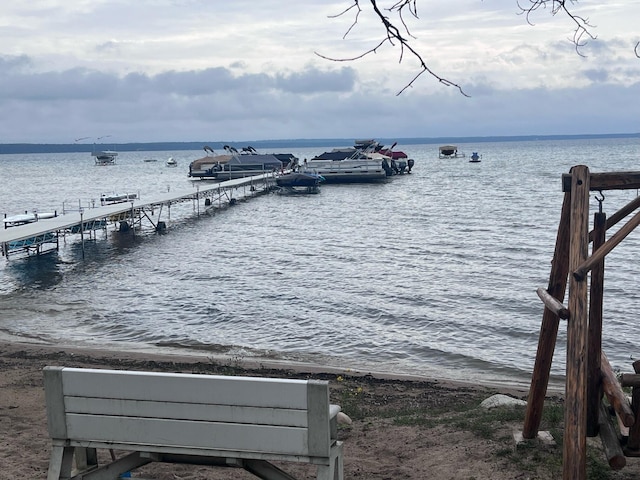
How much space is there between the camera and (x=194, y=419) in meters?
4.24

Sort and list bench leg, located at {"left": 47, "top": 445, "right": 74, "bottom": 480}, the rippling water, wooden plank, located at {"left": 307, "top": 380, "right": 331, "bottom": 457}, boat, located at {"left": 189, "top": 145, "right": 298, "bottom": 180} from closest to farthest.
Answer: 1. wooden plank, located at {"left": 307, "top": 380, "right": 331, "bottom": 457}
2. bench leg, located at {"left": 47, "top": 445, "right": 74, "bottom": 480}
3. the rippling water
4. boat, located at {"left": 189, "top": 145, "right": 298, "bottom": 180}

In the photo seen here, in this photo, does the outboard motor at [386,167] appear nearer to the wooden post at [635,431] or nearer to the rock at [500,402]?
the rock at [500,402]

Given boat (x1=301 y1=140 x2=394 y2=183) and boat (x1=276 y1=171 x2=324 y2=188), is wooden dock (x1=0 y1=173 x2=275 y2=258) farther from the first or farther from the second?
boat (x1=301 y1=140 x2=394 y2=183)

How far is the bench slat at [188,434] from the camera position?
13.6 ft

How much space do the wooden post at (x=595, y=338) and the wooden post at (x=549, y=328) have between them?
0.22m

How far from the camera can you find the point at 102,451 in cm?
661

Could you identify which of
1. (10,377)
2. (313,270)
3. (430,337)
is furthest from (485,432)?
(313,270)

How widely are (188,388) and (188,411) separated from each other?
0.15 m

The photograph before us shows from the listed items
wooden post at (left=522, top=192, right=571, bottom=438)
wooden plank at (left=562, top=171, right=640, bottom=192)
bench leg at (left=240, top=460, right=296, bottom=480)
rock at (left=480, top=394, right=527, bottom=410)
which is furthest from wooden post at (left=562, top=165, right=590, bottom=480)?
rock at (left=480, top=394, right=527, bottom=410)

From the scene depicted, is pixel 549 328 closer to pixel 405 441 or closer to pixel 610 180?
pixel 610 180

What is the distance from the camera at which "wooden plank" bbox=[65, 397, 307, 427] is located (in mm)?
4105

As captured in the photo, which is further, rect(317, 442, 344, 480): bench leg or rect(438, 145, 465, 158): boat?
rect(438, 145, 465, 158): boat

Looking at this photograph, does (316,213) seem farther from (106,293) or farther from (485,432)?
(485,432)

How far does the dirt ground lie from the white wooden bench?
5.62 feet
